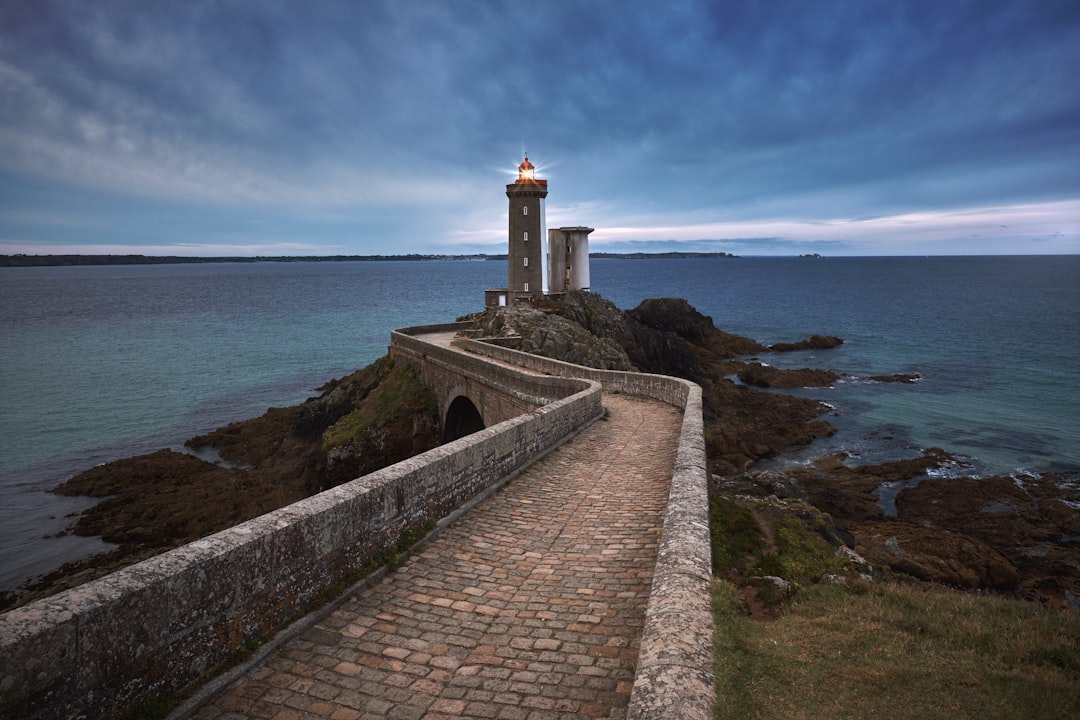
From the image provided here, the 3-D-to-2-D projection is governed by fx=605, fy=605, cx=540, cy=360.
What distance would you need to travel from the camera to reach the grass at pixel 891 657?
14.4 feet

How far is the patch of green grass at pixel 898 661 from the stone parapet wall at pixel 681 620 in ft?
1.39

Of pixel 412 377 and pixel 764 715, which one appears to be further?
pixel 412 377

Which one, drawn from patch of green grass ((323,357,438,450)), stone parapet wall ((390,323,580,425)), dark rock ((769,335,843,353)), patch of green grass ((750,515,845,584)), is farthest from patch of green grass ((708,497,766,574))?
dark rock ((769,335,843,353))

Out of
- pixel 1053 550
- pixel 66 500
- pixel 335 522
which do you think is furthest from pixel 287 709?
pixel 66 500

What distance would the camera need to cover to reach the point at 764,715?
13.7ft

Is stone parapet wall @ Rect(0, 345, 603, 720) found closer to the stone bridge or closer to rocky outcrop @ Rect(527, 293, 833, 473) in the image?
the stone bridge

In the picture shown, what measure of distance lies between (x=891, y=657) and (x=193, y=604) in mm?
5599

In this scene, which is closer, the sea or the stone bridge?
the stone bridge

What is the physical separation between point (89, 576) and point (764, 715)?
58.2ft

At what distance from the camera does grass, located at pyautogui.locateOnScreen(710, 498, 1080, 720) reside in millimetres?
4391

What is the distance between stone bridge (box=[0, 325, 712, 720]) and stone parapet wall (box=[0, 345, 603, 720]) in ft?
0.03

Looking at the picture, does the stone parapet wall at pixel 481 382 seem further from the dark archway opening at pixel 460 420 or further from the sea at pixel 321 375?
the sea at pixel 321 375

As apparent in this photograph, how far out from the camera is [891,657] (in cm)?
529

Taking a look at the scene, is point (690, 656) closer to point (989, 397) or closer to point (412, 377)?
point (412, 377)
